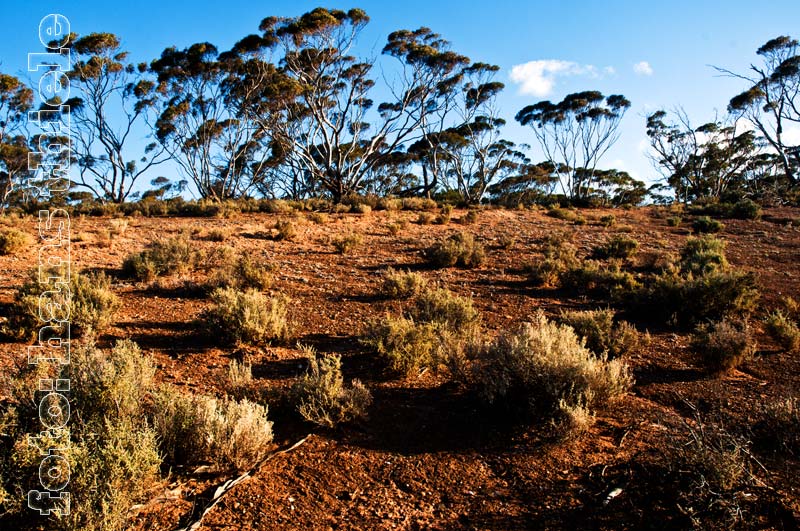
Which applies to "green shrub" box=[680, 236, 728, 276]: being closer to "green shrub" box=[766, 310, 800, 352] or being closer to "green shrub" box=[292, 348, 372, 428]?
"green shrub" box=[766, 310, 800, 352]

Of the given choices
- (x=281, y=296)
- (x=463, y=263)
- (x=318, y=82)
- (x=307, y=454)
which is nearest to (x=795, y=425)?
(x=307, y=454)

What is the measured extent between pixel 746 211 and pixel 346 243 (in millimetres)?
17261

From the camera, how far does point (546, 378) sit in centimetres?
446

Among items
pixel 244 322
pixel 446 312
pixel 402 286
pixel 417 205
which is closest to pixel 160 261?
pixel 244 322

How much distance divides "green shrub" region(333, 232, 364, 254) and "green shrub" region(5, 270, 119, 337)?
598 centimetres

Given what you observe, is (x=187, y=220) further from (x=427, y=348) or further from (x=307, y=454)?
(x=307, y=454)

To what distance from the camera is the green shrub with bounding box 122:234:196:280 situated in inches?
347

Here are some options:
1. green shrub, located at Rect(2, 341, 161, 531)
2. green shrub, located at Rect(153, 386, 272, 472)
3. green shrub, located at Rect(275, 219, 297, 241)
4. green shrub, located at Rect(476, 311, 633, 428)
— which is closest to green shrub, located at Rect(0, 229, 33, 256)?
green shrub, located at Rect(275, 219, 297, 241)

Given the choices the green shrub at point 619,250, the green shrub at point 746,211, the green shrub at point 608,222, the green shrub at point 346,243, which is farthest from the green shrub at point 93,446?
the green shrub at point 746,211

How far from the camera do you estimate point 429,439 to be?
4.28 m

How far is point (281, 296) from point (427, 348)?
10.8 ft

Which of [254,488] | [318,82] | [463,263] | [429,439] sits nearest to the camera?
[254,488]

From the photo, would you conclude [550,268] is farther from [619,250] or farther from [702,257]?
[702,257]

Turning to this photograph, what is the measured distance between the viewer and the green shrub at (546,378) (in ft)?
14.4
